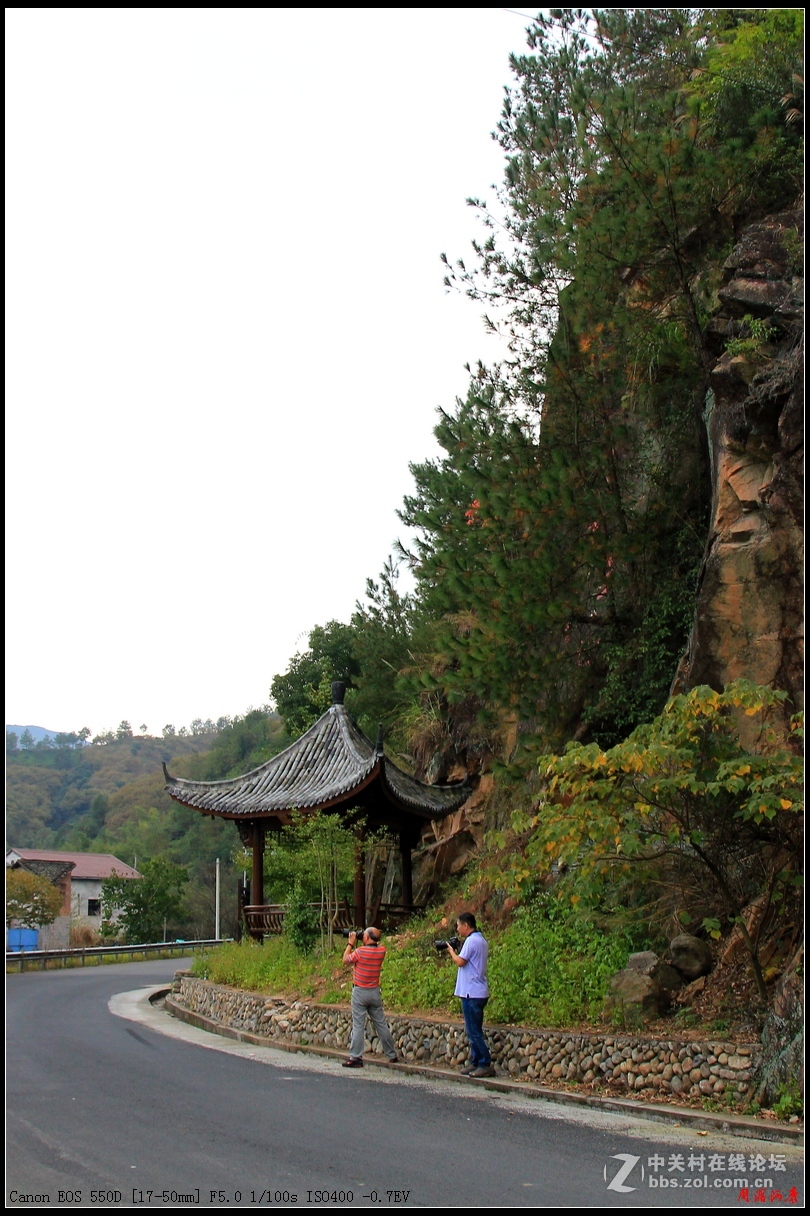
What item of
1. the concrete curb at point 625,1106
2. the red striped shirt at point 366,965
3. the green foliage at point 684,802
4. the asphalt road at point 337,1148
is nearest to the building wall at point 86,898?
the concrete curb at point 625,1106

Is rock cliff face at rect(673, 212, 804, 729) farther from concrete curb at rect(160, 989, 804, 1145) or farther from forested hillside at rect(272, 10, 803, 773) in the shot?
concrete curb at rect(160, 989, 804, 1145)

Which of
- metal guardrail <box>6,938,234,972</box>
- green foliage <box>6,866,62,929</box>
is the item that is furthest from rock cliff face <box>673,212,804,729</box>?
green foliage <box>6,866,62,929</box>

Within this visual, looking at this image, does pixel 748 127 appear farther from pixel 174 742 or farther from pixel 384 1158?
pixel 174 742

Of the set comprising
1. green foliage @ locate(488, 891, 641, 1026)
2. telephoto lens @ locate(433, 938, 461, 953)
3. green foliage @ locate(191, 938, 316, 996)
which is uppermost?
telephoto lens @ locate(433, 938, 461, 953)

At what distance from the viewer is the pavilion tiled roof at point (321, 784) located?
61.3 ft

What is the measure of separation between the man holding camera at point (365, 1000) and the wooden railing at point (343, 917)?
21.1 feet

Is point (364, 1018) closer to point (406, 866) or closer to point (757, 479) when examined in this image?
point (406, 866)

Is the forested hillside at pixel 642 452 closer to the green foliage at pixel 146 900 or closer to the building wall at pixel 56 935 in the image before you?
the green foliage at pixel 146 900

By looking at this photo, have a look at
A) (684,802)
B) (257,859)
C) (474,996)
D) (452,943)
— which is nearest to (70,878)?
(257,859)

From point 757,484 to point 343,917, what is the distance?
36.9 ft

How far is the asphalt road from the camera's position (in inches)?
257

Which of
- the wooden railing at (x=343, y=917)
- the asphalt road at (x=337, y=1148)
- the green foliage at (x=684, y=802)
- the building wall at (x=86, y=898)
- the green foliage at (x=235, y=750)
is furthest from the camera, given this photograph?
the green foliage at (x=235, y=750)

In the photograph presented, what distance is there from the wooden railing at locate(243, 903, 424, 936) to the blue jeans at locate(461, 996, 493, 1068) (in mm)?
7995

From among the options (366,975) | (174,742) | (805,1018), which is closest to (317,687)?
(366,975)
